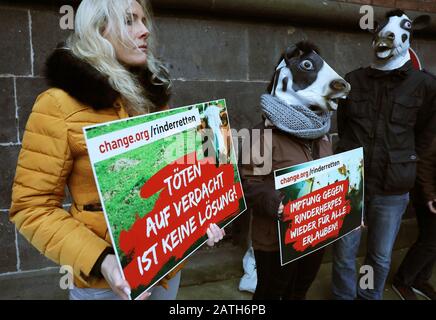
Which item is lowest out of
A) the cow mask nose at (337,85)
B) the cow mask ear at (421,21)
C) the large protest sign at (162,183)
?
the large protest sign at (162,183)

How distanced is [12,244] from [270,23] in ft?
9.34

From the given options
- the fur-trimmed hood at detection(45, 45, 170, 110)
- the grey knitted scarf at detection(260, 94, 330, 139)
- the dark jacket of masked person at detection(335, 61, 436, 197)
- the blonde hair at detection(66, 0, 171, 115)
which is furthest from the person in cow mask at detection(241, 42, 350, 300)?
the fur-trimmed hood at detection(45, 45, 170, 110)

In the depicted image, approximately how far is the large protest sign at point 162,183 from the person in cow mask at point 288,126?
15.8 inches

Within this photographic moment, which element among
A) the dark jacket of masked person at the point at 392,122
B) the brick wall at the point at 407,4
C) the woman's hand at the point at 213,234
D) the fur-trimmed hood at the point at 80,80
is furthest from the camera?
the brick wall at the point at 407,4

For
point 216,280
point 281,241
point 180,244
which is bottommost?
point 216,280

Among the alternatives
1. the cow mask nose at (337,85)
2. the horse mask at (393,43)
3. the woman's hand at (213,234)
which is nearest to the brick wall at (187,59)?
the horse mask at (393,43)

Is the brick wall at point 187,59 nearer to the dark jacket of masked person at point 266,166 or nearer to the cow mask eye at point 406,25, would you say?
the cow mask eye at point 406,25

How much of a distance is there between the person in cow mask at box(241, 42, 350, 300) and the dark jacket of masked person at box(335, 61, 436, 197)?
2.05 feet

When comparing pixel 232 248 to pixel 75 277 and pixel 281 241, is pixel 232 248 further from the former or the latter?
pixel 75 277

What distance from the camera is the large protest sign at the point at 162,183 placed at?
1166 millimetres

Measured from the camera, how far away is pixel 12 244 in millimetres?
2818

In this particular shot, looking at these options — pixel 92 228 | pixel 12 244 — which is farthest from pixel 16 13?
pixel 92 228

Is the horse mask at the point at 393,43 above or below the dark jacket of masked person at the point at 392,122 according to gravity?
above

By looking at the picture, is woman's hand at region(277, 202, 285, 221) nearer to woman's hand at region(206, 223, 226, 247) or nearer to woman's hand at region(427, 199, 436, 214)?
woman's hand at region(206, 223, 226, 247)
